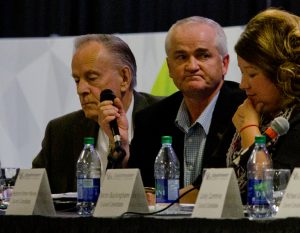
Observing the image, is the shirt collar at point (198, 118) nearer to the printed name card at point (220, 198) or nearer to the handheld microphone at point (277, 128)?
the handheld microphone at point (277, 128)

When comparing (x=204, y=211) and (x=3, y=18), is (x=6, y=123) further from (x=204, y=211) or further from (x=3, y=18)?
(x=204, y=211)

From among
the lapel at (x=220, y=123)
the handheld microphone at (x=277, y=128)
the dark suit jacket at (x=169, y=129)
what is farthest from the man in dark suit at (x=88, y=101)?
the handheld microphone at (x=277, y=128)

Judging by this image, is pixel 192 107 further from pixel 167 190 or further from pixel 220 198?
pixel 220 198

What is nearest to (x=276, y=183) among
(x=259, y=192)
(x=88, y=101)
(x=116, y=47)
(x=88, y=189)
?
(x=259, y=192)

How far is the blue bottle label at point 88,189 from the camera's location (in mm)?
2494

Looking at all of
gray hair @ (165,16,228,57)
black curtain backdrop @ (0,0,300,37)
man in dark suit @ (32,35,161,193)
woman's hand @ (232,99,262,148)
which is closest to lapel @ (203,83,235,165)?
gray hair @ (165,16,228,57)

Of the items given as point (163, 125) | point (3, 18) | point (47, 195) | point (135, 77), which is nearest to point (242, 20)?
point (135, 77)

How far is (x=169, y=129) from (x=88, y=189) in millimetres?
1070

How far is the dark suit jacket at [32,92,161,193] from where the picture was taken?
387 centimetres

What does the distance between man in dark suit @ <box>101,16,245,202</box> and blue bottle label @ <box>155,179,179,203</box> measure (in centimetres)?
81

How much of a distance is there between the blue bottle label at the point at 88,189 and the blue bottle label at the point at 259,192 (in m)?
0.53

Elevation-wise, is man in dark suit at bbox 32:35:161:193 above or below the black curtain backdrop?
below

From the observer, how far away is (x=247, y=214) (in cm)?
221

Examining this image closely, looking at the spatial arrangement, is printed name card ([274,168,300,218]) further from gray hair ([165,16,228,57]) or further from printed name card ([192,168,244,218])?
gray hair ([165,16,228,57])
